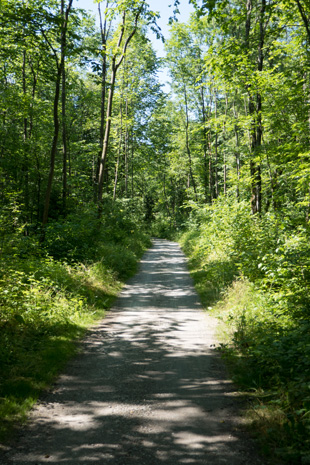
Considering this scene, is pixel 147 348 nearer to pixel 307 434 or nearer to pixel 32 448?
pixel 32 448

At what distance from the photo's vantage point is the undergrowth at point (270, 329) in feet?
10.5

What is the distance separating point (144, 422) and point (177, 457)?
0.68m

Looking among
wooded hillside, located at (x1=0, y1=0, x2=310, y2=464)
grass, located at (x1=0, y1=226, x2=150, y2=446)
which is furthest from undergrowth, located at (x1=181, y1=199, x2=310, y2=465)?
grass, located at (x1=0, y1=226, x2=150, y2=446)

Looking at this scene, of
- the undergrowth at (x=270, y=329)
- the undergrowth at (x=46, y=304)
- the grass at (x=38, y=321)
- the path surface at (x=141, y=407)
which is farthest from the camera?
the undergrowth at (x=46, y=304)

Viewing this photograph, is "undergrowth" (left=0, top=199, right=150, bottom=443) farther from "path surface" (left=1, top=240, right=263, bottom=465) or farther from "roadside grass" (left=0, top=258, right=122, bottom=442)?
"path surface" (left=1, top=240, right=263, bottom=465)

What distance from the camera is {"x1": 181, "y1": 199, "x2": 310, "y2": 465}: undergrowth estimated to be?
10.5 feet

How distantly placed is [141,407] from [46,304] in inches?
140

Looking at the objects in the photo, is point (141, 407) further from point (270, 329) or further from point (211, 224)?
point (211, 224)

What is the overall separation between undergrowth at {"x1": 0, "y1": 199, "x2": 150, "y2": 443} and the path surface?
30 centimetres

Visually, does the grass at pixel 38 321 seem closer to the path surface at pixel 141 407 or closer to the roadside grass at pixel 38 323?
the roadside grass at pixel 38 323

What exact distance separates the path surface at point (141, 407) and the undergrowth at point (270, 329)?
301 millimetres

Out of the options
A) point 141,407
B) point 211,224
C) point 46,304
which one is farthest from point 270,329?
point 211,224

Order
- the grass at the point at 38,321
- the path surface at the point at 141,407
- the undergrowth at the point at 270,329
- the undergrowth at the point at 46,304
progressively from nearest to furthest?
the path surface at the point at 141,407, the undergrowth at the point at 270,329, the grass at the point at 38,321, the undergrowth at the point at 46,304

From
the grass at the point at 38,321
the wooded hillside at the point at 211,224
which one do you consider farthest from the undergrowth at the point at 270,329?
the grass at the point at 38,321
